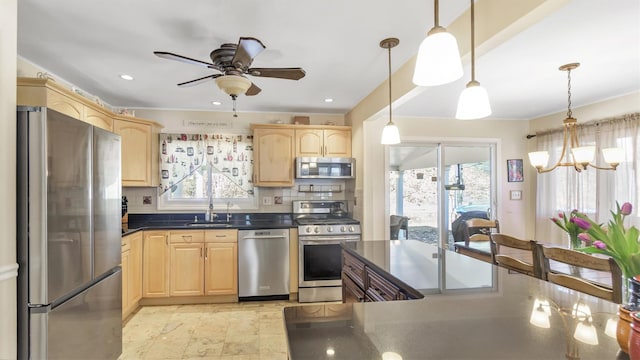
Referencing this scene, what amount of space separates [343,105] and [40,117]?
307 cm

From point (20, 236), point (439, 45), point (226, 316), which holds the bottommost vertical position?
point (226, 316)

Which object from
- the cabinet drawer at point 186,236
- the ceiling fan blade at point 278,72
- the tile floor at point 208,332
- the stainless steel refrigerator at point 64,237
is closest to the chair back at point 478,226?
the tile floor at point 208,332

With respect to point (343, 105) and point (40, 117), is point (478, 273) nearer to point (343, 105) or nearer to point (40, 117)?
point (40, 117)

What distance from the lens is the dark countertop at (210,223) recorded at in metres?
3.66

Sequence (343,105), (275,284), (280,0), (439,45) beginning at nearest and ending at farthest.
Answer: (439,45) < (280,0) < (275,284) < (343,105)

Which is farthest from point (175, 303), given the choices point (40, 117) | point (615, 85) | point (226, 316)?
point (615, 85)

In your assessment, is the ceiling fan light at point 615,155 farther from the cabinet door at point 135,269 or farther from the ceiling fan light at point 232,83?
the cabinet door at point 135,269

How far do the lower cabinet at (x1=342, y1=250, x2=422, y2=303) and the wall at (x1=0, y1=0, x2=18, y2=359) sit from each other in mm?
1772

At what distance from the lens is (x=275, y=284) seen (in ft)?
12.1

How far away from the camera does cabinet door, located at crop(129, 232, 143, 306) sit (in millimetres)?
3268

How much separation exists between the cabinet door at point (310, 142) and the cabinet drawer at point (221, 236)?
128cm

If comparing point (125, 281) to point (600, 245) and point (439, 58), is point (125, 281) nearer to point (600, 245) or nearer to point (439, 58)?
→ point (439, 58)

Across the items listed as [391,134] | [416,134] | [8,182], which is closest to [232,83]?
[391,134]

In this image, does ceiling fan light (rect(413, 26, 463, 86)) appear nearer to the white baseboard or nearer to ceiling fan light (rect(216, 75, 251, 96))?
ceiling fan light (rect(216, 75, 251, 96))
